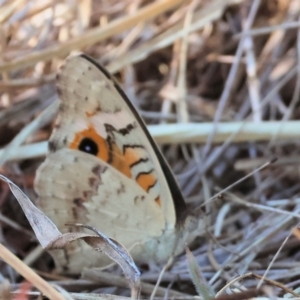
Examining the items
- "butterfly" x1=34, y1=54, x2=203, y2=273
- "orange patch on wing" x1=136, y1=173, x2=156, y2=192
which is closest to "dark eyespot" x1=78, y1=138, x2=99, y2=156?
"butterfly" x1=34, y1=54, x2=203, y2=273

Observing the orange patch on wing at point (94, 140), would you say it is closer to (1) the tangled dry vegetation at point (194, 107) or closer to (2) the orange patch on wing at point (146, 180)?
(2) the orange patch on wing at point (146, 180)

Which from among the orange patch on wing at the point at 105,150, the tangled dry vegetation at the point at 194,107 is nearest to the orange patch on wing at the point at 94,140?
the orange patch on wing at the point at 105,150

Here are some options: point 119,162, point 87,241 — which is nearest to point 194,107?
point 119,162

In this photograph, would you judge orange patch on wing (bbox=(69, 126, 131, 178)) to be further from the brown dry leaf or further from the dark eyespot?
the brown dry leaf

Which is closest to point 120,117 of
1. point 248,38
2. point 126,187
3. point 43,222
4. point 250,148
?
point 126,187

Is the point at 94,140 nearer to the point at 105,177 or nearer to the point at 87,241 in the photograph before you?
the point at 105,177

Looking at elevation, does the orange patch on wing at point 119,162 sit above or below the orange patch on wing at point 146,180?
above

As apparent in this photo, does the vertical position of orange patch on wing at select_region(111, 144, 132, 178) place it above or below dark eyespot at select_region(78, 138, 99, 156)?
below
